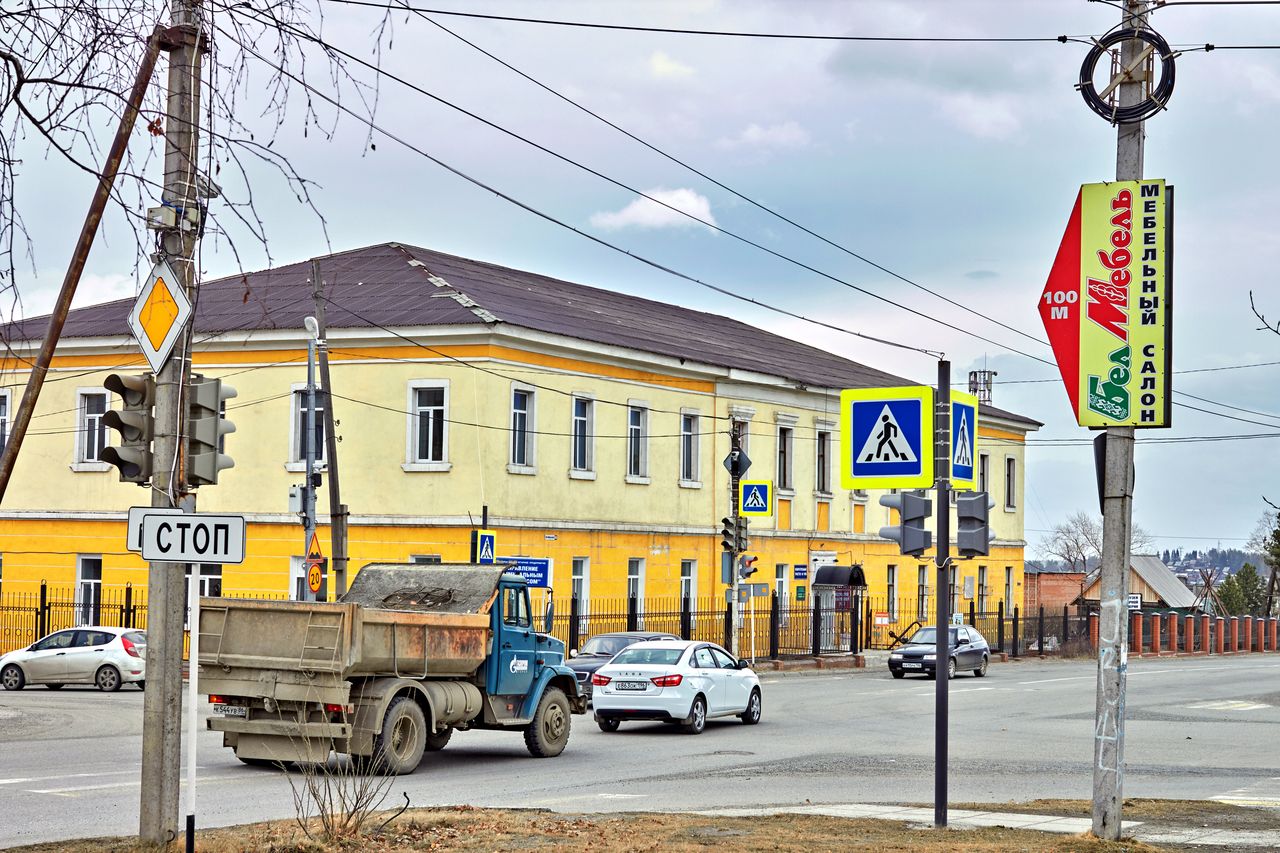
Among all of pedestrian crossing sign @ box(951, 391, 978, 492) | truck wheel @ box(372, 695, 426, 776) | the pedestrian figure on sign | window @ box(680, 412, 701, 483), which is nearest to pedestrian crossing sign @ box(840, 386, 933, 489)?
the pedestrian figure on sign

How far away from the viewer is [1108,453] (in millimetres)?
11703

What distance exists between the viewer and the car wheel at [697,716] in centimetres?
2503

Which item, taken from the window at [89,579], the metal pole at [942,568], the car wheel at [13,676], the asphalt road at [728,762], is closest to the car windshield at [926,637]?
the asphalt road at [728,762]

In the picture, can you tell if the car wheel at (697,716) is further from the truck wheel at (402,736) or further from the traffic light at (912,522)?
the traffic light at (912,522)

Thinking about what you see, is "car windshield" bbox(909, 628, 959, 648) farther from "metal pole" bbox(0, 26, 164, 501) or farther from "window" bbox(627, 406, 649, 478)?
"metal pole" bbox(0, 26, 164, 501)

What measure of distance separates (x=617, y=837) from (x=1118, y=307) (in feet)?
17.8

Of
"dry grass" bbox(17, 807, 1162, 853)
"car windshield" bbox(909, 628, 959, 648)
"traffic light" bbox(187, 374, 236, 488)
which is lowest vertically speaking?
"car windshield" bbox(909, 628, 959, 648)

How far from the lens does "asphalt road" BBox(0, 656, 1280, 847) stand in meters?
15.4

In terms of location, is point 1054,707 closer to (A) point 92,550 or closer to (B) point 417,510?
(B) point 417,510

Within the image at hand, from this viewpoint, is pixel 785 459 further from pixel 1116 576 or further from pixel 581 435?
pixel 1116 576

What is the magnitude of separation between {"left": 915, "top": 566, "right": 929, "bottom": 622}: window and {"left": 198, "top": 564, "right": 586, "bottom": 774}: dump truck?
43001 millimetres

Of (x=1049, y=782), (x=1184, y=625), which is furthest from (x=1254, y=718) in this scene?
(x=1184, y=625)

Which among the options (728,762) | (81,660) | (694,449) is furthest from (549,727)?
(694,449)

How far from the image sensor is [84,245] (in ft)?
57.1
